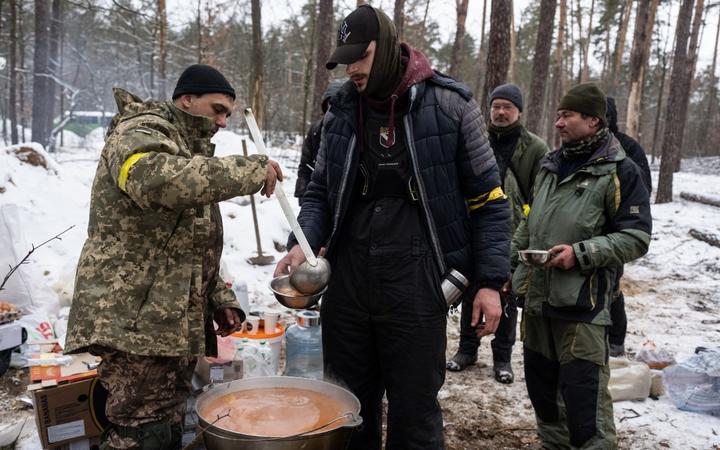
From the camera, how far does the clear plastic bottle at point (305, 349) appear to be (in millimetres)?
4488

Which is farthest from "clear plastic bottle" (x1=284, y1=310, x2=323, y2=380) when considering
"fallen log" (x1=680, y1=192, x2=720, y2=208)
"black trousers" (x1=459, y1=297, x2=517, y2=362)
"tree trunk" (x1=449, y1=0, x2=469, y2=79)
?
"tree trunk" (x1=449, y1=0, x2=469, y2=79)

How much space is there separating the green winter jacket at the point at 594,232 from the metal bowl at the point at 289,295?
59.6 inches

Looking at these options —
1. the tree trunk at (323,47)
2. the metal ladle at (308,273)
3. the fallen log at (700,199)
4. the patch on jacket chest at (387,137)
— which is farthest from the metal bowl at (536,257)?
the fallen log at (700,199)

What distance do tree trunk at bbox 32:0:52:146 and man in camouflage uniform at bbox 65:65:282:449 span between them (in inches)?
575

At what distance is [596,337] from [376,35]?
6.60ft

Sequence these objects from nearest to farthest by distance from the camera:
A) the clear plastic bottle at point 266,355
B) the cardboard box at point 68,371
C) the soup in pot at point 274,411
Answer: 1. the soup in pot at point 274,411
2. the cardboard box at point 68,371
3. the clear plastic bottle at point 266,355

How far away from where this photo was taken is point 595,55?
32250 mm

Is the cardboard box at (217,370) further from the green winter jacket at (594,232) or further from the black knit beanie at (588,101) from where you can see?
the black knit beanie at (588,101)

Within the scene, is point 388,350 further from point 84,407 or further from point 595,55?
point 595,55

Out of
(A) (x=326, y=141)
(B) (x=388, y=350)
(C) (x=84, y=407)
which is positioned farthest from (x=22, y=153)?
(B) (x=388, y=350)

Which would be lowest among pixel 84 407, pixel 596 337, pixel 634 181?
pixel 84 407

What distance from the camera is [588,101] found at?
10.3 ft

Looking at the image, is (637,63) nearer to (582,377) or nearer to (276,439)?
(582,377)

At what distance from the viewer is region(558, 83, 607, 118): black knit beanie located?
3.14 meters
